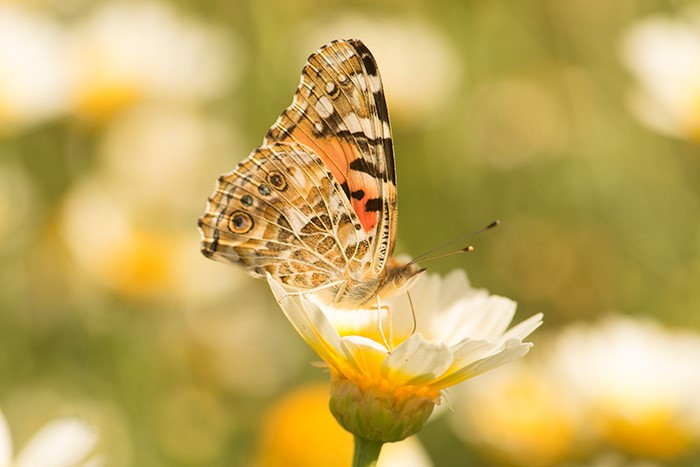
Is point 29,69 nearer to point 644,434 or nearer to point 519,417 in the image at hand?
point 519,417

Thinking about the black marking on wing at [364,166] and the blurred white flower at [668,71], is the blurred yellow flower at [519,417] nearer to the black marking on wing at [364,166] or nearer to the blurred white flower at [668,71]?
the black marking on wing at [364,166]

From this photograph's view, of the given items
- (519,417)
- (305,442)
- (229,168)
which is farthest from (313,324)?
(229,168)

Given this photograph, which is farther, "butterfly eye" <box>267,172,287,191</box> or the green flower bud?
"butterfly eye" <box>267,172,287,191</box>

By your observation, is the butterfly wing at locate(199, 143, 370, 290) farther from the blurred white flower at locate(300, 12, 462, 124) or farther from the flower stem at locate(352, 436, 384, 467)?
the blurred white flower at locate(300, 12, 462, 124)

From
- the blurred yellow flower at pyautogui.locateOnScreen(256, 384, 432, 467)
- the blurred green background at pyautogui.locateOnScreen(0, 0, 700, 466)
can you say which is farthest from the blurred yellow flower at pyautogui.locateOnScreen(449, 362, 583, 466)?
the blurred yellow flower at pyautogui.locateOnScreen(256, 384, 432, 467)

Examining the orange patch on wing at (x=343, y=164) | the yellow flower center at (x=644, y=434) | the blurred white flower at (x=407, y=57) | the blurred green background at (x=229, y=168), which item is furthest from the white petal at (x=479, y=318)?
the blurred white flower at (x=407, y=57)

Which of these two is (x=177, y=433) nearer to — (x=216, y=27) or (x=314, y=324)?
(x=314, y=324)
